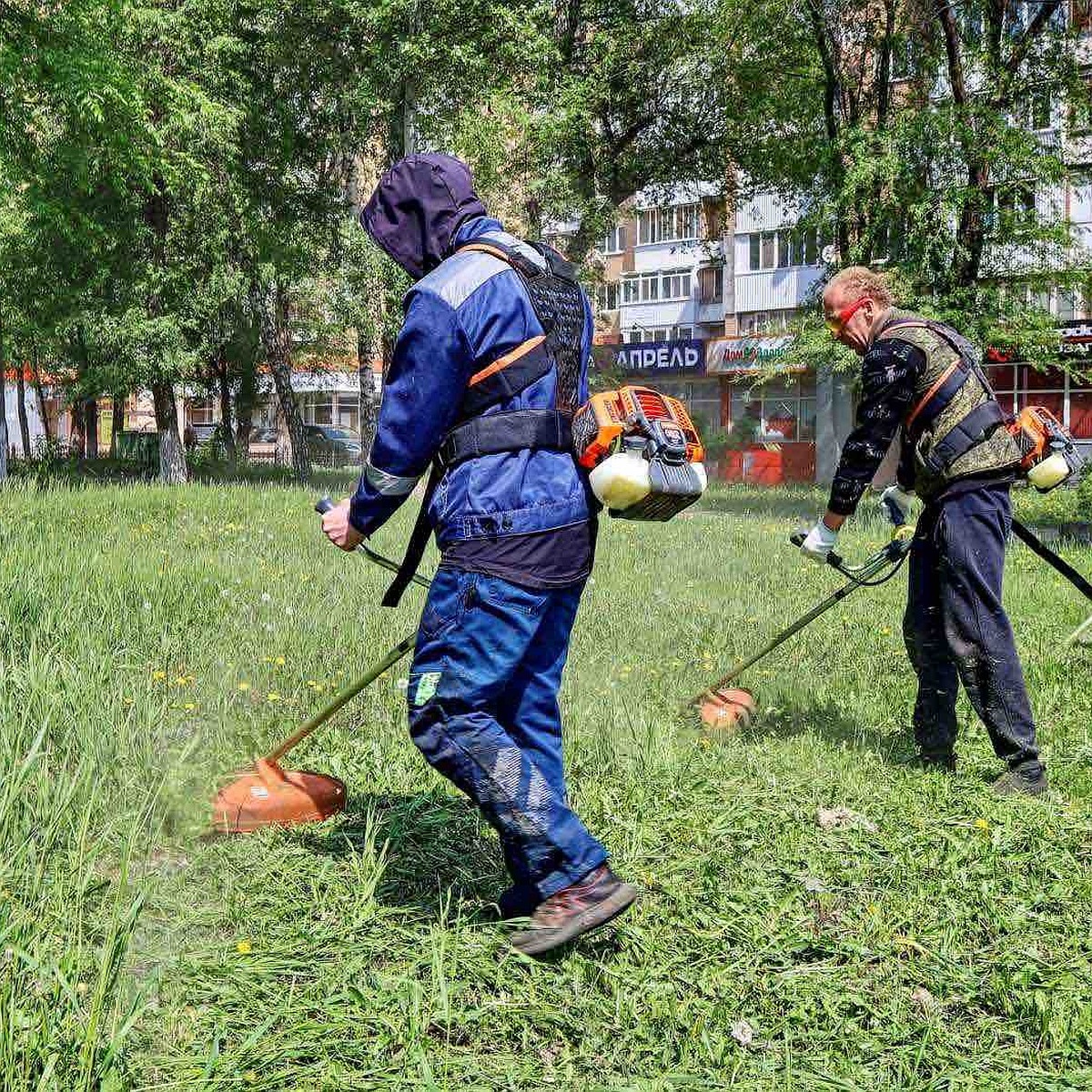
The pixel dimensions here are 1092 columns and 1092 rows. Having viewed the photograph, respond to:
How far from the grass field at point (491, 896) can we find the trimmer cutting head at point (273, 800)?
73mm

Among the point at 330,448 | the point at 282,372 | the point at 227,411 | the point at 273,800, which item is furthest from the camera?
the point at 330,448

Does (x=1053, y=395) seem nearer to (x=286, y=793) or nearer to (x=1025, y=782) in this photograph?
(x=1025, y=782)

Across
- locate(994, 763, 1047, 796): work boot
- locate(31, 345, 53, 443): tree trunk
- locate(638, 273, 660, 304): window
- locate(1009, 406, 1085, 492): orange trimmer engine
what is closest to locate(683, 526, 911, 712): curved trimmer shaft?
locate(1009, 406, 1085, 492): orange trimmer engine

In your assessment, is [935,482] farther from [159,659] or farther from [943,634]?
[159,659]

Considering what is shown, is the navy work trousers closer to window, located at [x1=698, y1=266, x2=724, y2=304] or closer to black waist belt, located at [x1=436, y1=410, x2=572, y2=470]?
black waist belt, located at [x1=436, y1=410, x2=572, y2=470]

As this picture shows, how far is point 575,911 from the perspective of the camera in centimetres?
317

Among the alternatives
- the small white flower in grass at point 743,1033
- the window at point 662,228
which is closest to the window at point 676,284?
the window at point 662,228

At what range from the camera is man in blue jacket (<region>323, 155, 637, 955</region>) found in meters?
3.09

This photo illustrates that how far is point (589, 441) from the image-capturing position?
313cm

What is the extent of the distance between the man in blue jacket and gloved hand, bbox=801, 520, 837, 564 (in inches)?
77.1

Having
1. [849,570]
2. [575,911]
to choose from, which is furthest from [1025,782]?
[575,911]

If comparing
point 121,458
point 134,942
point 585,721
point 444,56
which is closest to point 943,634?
point 585,721

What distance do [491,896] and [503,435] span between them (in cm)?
147

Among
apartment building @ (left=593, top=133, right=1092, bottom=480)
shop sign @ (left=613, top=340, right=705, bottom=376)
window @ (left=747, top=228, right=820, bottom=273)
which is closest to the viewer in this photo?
apartment building @ (left=593, top=133, right=1092, bottom=480)
